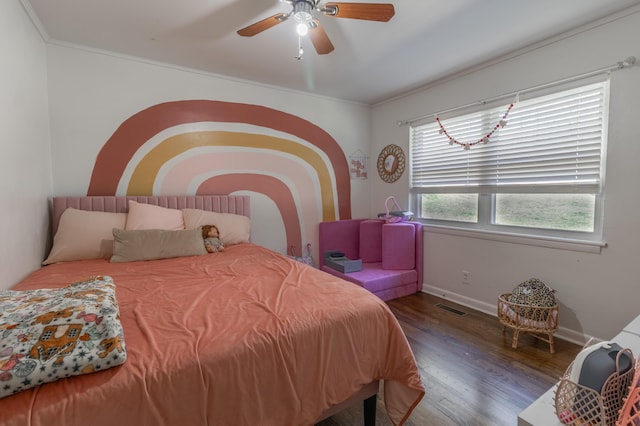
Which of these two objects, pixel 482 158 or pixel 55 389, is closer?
pixel 55 389

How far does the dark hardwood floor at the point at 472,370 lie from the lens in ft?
5.14

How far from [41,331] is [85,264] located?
1.47 metres

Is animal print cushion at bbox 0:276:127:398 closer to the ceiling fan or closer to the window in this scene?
the ceiling fan

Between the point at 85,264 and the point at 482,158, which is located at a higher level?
the point at 482,158

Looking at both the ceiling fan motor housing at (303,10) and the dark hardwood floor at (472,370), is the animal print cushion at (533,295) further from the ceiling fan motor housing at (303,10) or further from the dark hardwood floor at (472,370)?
the ceiling fan motor housing at (303,10)

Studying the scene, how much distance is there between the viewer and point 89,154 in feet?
8.43

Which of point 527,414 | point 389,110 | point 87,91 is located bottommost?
point 527,414

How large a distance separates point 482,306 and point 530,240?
0.82m

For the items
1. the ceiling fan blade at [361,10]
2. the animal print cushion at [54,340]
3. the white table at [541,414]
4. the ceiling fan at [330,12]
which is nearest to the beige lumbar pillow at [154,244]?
the animal print cushion at [54,340]

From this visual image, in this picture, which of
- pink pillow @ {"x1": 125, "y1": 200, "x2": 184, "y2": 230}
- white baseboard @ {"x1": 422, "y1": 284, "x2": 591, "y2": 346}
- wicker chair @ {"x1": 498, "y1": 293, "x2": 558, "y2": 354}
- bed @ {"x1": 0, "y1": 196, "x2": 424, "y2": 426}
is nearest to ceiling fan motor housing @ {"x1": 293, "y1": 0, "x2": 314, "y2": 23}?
bed @ {"x1": 0, "y1": 196, "x2": 424, "y2": 426}

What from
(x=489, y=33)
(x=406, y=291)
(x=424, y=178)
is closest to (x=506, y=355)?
(x=406, y=291)

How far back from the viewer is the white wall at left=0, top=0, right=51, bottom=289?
166cm

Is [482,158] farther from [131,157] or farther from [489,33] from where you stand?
A: [131,157]

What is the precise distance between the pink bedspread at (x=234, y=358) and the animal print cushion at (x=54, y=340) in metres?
0.04
